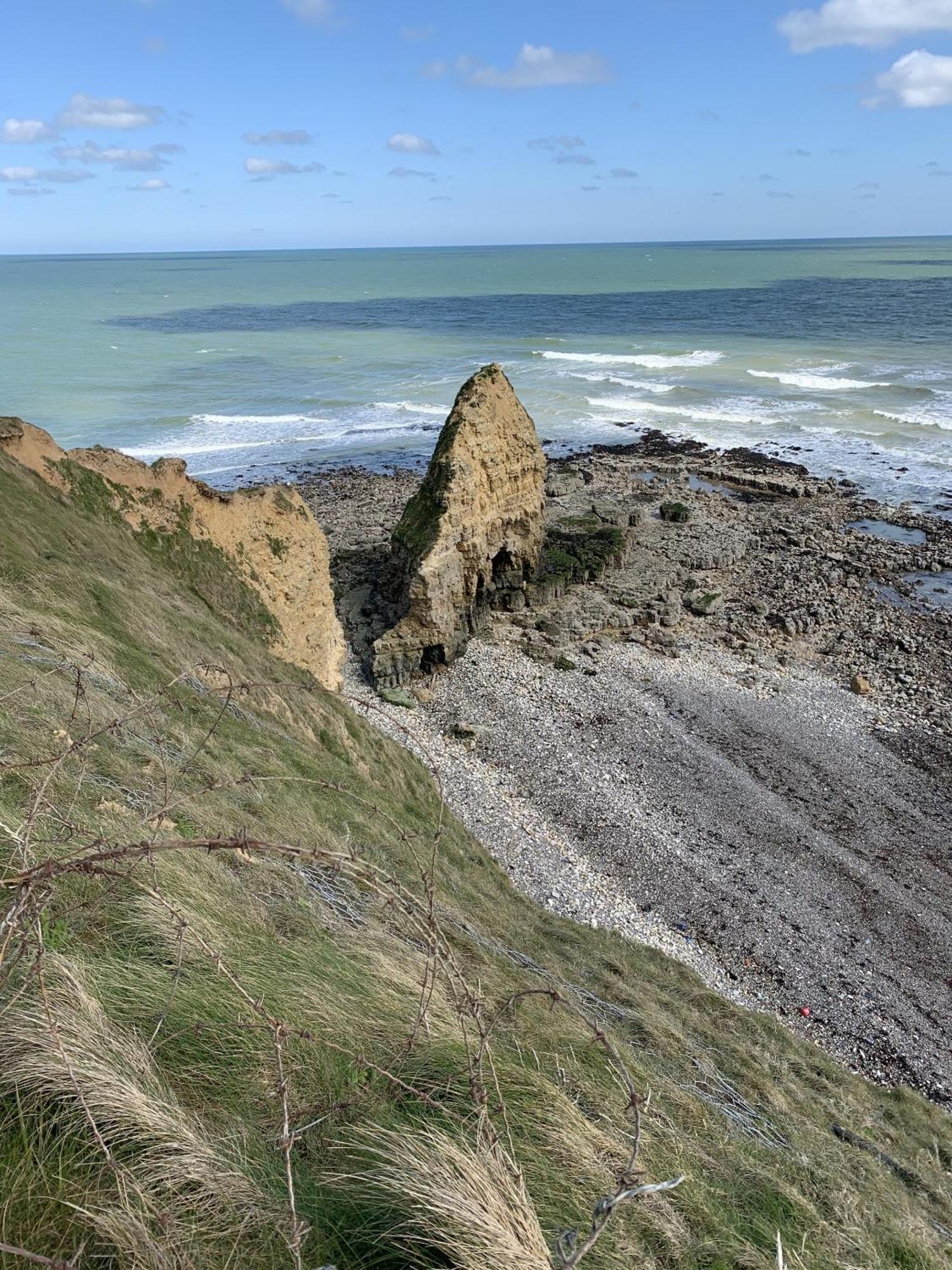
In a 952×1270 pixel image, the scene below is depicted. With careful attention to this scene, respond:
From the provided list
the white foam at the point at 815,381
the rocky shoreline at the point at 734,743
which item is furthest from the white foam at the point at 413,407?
the white foam at the point at 815,381

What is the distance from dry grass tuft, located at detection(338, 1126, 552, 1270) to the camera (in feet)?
8.34

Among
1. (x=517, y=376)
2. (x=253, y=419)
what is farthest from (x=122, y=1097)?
(x=517, y=376)

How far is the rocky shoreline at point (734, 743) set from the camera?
13.6 meters

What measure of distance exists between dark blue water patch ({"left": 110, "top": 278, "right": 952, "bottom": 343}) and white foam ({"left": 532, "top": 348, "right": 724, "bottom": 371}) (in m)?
13.2

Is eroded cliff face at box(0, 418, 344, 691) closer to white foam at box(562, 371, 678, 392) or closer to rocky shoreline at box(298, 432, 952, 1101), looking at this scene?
rocky shoreline at box(298, 432, 952, 1101)

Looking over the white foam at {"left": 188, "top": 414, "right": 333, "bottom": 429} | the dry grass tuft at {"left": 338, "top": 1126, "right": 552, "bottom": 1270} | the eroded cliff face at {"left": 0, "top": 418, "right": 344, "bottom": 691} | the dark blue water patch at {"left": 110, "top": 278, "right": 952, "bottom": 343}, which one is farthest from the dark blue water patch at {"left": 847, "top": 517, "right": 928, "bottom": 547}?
the dark blue water patch at {"left": 110, "top": 278, "right": 952, "bottom": 343}

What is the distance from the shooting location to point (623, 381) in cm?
6838

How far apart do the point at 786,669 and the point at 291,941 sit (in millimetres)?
22340

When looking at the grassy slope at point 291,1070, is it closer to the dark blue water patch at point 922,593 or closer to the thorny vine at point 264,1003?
the thorny vine at point 264,1003

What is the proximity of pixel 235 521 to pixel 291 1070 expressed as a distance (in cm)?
1443

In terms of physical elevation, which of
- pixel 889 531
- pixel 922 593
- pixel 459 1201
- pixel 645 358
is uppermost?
pixel 645 358

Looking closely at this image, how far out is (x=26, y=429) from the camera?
48.1 ft

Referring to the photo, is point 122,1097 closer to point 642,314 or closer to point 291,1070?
point 291,1070

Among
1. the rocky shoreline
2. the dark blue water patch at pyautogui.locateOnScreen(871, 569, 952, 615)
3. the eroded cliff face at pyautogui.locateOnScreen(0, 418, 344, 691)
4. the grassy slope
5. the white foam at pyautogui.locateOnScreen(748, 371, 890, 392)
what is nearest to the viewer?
the grassy slope
